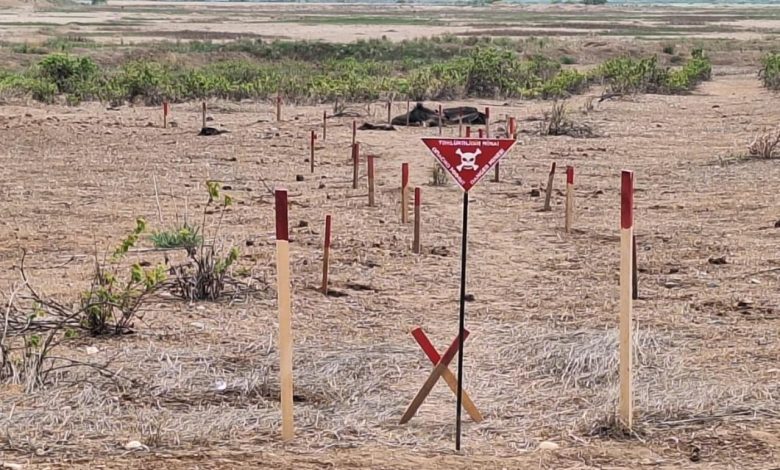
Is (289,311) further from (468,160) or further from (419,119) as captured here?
(419,119)

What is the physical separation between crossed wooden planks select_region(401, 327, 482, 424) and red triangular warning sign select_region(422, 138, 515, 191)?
67 centimetres

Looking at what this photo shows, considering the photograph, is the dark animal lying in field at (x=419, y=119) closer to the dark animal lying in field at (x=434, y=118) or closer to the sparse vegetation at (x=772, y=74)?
the dark animal lying in field at (x=434, y=118)

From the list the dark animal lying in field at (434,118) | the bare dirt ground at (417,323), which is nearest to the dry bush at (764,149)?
the bare dirt ground at (417,323)

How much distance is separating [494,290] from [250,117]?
44.6ft

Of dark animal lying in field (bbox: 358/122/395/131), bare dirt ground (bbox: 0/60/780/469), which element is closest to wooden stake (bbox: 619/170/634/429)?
bare dirt ground (bbox: 0/60/780/469)

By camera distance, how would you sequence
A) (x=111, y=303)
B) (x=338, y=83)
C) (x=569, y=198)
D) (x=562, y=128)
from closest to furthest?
(x=111, y=303) < (x=569, y=198) < (x=562, y=128) < (x=338, y=83)

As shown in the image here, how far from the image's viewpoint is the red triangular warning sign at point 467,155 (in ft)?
15.6

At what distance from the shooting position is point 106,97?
77.2ft

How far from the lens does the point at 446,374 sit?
16.3 ft

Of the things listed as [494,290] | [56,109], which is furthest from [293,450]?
[56,109]

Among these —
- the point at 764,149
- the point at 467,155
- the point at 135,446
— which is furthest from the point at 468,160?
the point at 764,149

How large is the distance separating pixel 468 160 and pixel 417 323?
2487 mm

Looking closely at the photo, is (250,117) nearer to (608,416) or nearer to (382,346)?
(382,346)

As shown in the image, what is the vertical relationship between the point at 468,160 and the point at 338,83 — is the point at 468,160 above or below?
below
